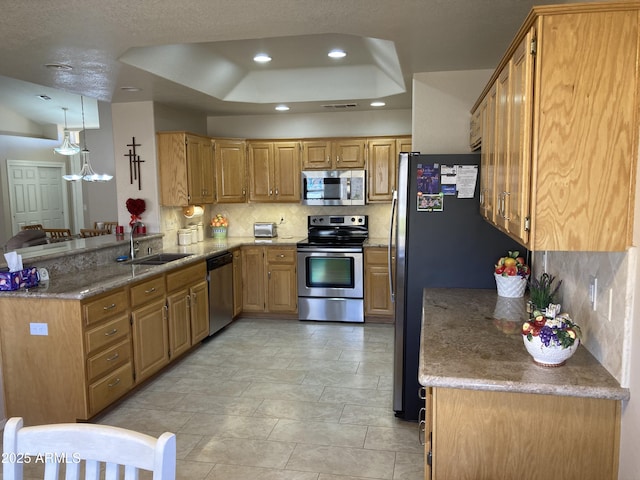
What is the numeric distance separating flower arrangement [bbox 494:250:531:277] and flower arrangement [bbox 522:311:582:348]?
3.57ft

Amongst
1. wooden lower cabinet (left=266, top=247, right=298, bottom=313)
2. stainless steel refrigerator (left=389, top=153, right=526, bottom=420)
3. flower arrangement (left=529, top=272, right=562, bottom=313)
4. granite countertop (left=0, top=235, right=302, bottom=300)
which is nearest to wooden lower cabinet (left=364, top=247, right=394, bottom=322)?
wooden lower cabinet (left=266, top=247, right=298, bottom=313)

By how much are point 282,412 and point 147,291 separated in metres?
1.41

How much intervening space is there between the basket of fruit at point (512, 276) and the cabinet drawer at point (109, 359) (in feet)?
8.60

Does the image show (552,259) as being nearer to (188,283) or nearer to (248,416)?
(248,416)

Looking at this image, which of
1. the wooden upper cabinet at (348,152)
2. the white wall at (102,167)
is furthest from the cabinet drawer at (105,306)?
the white wall at (102,167)

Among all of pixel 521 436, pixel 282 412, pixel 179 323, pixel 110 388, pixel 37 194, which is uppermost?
pixel 37 194

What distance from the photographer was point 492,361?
203cm

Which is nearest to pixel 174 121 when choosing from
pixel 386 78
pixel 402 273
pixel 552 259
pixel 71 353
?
pixel 386 78

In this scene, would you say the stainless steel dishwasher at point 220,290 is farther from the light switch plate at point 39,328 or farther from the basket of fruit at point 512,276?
the basket of fruit at point 512,276

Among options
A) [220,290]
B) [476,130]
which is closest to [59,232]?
[220,290]

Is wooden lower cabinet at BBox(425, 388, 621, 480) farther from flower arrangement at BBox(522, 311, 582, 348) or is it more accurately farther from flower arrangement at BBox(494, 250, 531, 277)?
flower arrangement at BBox(494, 250, 531, 277)

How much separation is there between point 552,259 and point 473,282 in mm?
769

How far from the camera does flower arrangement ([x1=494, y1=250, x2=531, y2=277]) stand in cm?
299

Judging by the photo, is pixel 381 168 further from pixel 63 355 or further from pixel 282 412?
pixel 63 355
